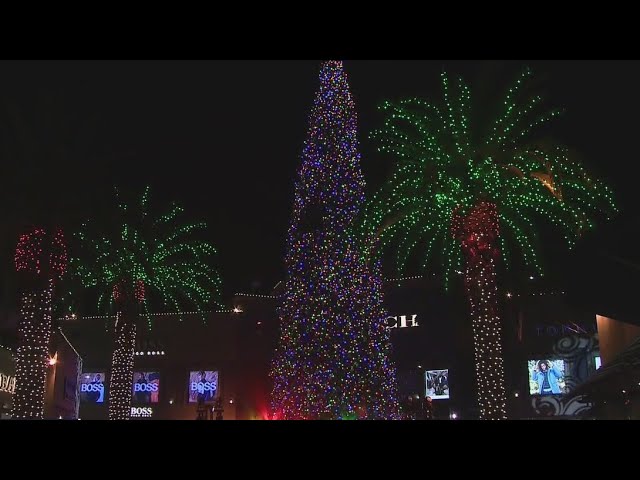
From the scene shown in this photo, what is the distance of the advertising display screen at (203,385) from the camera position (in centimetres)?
3991

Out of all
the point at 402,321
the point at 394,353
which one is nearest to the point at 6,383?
the point at 394,353

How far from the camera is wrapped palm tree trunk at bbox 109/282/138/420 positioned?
27.2m

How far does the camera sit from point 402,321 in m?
38.3

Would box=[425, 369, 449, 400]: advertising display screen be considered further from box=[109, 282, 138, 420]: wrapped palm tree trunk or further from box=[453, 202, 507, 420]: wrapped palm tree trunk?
box=[453, 202, 507, 420]: wrapped palm tree trunk

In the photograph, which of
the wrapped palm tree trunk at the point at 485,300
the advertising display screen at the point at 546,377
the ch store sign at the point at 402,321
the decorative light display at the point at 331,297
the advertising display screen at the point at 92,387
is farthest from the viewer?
the advertising display screen at the point at 92,387

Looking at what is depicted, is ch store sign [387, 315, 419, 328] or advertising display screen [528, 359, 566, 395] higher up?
ch store sign [387, 315, 419, 328]

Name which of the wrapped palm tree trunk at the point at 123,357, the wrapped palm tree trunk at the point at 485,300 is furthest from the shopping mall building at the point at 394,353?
the wrapped palm tree trunk at the point at 485,300

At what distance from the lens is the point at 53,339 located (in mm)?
32500

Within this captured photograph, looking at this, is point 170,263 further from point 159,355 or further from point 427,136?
point 427,136

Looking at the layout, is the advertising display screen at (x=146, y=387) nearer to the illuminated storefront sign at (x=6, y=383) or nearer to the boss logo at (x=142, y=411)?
the boss logo at (x=142, y=411)

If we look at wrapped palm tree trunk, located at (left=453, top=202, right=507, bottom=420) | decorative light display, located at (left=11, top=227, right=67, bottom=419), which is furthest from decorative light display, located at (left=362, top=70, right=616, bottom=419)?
decorative light display, located at (left=11, top=227, right=67, bottom=419)

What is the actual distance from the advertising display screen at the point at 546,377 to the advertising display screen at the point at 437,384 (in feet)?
14.6

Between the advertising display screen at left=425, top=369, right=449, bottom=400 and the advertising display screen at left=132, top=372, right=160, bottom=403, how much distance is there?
52.5 feet
